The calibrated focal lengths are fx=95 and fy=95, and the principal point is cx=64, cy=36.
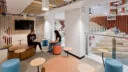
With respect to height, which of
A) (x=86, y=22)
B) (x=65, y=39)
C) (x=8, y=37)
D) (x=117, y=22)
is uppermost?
(x=117, y=22)

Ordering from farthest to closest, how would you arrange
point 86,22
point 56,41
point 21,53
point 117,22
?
point 117,22
point 56,41
point 86,22
point 21,53

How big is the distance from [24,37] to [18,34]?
527 millimetres

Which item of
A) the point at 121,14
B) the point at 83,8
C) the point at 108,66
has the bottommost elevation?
the point at 108,66

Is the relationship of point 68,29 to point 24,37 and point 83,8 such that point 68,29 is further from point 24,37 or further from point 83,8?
point 24,37

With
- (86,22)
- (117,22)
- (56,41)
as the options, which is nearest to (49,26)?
(56,41)

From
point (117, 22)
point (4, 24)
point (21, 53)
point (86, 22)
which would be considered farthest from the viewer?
point (117, 22)

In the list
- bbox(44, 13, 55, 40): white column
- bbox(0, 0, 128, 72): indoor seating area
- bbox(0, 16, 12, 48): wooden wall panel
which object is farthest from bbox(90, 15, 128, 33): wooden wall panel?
bbox(0, 16, 12, 48): wooden wall panel

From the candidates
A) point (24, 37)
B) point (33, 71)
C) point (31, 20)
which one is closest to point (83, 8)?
point (33, 71)

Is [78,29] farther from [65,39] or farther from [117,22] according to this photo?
[117,22]

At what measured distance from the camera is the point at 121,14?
888 cm

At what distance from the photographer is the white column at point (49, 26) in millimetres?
7746

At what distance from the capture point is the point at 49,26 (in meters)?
8.00

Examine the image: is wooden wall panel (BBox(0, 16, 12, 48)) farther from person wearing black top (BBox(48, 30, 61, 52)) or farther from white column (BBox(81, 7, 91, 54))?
white column (BBox(81, 7, 91, 54))

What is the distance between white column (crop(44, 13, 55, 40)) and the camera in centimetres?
775
